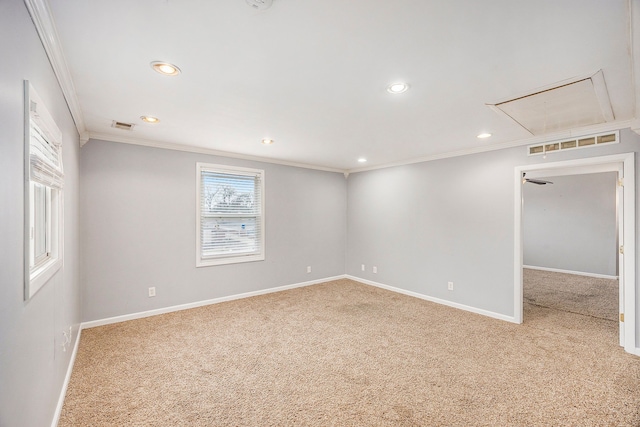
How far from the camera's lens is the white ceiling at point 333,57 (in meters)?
1.38

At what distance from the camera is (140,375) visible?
7.93ft

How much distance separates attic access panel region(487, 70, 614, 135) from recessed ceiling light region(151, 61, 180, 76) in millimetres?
2633

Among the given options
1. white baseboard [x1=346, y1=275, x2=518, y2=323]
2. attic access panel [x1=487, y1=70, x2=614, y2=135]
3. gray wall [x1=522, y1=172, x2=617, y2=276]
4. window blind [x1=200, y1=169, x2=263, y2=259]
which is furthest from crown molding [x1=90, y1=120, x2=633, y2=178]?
gray wall [x1=522, y1=172, x2=617, y2=276]

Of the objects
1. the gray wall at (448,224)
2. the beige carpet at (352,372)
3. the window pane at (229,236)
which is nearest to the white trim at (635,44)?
the gray wall at (448,224)

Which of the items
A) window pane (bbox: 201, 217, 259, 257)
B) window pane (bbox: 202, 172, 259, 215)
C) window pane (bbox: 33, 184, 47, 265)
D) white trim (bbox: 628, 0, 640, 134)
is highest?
white trim (bbox: 628, 0, 640, 134)

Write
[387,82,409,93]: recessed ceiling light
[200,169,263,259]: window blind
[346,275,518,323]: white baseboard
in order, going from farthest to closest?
[200,169,263,259]: window blind → [346,275,518,323]: white baseboard → [387,82,409,93]: recessed ceiling light

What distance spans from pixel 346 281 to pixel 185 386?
3.87m

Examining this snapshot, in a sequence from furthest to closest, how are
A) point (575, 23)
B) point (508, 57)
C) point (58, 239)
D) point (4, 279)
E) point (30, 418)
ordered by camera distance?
1. point (58, 239)
2. point (508, 57)
3. point (575, 23)
4. point (30, 418)
5. point (4, 279)

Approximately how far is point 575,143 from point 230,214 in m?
4.71

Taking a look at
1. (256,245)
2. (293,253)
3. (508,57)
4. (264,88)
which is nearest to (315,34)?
(264,88)

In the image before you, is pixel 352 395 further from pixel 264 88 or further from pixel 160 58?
pixel 160 58

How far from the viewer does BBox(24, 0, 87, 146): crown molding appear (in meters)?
1.32

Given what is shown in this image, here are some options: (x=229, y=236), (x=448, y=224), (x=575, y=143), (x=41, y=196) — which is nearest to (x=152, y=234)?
(x=229, y=236)

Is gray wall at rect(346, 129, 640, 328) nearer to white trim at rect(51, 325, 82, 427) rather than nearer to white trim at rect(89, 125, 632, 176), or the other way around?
white trim at rect(89, 125, 632, 176)
